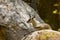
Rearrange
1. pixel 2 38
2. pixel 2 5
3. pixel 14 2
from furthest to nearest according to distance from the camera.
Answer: pixel 14 2 < pixel 2 5 < pixel 2 38

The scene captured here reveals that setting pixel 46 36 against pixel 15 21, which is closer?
pixel 46 36

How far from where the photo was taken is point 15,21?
9.33ft

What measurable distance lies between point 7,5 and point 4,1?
0.33 ft

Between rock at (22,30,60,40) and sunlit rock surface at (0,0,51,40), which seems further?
sunlit rock surface at (0,0,51,40)

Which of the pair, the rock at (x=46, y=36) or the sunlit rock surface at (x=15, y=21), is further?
the sunlit rock surface at (x=15, y=21)

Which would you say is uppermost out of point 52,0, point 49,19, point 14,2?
point 14,2

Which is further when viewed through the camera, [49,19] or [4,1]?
[49,19]

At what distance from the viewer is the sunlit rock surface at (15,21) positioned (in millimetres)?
2709

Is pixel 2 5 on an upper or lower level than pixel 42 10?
upper

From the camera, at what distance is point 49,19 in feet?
14.5

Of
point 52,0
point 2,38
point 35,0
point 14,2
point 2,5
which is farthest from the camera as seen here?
point 52,0

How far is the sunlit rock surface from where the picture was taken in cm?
271

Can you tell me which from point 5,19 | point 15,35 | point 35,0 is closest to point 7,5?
point 5,19

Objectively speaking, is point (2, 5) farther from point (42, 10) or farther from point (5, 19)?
point (42, 10)
